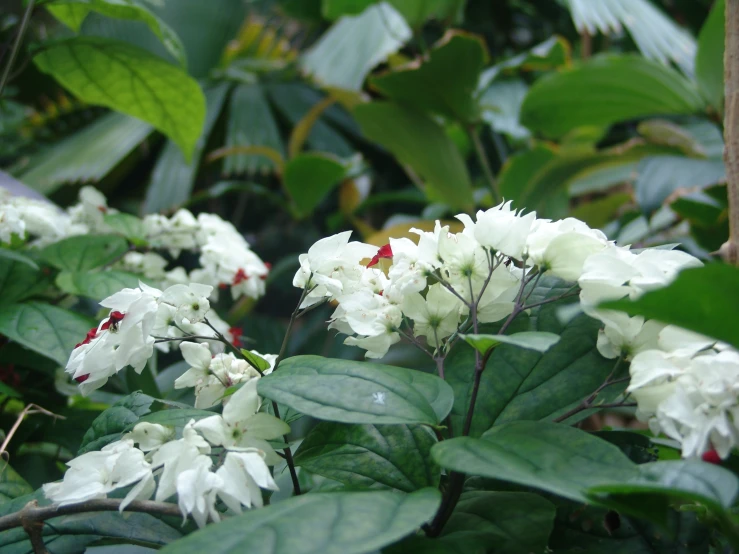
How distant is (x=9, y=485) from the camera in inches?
19.6

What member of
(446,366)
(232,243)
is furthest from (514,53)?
(446,366)

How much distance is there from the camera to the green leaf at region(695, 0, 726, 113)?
→ 1051 mm

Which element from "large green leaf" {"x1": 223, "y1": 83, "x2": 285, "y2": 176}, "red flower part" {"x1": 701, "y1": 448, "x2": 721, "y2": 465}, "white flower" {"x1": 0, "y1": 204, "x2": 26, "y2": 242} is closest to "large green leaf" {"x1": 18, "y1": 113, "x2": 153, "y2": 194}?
"large green leaf" {"x1": 223, "y1": 83, "x2": 285, "y2": 176}

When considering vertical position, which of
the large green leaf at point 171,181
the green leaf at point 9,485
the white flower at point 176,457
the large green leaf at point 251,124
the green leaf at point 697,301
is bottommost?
the large green leaf at point 171,181

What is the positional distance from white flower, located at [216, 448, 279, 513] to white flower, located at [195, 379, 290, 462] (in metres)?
0.01

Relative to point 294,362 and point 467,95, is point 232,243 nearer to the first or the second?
point 294,362

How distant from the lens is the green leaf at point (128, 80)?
79cm

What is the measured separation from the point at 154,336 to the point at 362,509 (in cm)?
22

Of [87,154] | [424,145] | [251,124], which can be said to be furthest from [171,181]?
[424,145]

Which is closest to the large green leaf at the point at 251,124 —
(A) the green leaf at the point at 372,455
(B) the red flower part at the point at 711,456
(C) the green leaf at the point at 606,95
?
(C) the green leaf at the point at 606,95

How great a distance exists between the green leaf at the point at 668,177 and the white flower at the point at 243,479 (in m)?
0.80

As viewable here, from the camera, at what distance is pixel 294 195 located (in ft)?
5.09

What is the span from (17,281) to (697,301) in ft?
2.08

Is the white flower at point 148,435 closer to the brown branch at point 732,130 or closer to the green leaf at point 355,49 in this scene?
the brown branch at point 732,130
